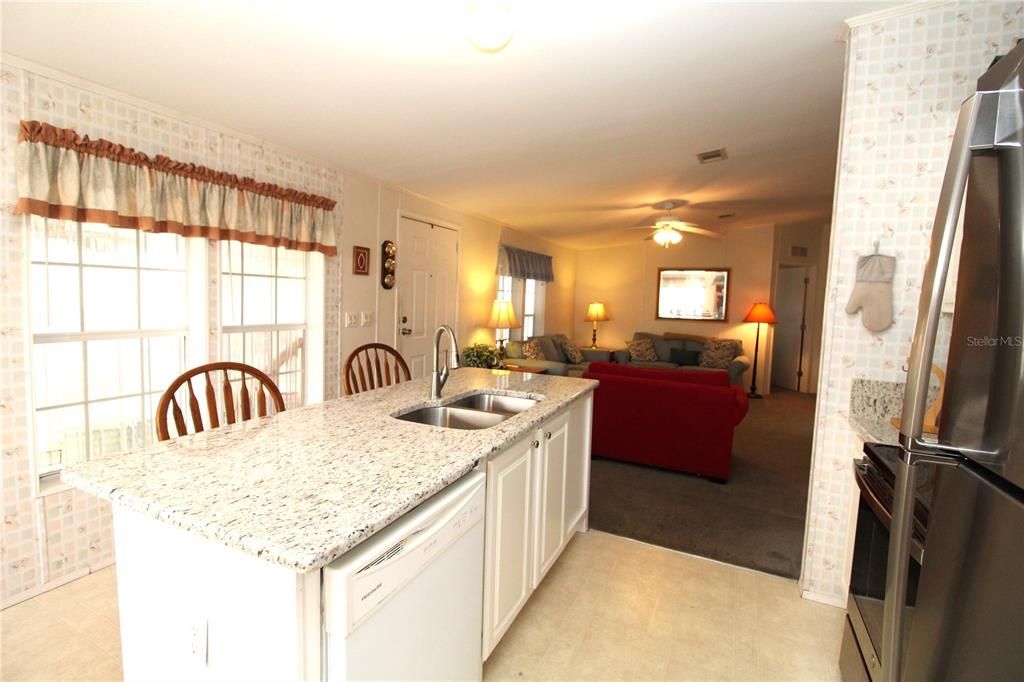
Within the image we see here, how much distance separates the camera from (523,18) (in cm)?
183

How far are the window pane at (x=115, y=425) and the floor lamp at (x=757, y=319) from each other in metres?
6.89

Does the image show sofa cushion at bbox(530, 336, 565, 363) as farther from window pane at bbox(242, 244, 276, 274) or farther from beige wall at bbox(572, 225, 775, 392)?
window pane at bbox(242, 244, 276, 274)

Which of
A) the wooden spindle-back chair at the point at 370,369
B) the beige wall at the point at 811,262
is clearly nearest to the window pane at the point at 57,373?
the wooden spindle-back chair at the point at 370,369

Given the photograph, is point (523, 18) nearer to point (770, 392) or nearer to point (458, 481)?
point (458, 481)

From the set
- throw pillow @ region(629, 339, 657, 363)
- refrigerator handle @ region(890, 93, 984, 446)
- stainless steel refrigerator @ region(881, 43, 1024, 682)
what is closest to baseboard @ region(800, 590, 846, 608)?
stainless steel refrigerator @ region(881, 43, 1024, 682)

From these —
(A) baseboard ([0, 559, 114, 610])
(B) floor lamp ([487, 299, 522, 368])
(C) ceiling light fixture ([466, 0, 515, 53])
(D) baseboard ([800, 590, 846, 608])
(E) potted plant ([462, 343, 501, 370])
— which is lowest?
(A) baseboard ([0, 559, 114, 610])

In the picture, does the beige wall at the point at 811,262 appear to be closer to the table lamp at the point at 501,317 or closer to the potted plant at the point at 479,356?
the table lamp at the point at 501,317

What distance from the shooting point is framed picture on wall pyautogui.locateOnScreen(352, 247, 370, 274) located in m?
3.83

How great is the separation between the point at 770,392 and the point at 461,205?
544cm

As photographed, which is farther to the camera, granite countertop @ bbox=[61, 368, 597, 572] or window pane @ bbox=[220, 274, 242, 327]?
window pane @ bbox=[220, 274, 242, 327]

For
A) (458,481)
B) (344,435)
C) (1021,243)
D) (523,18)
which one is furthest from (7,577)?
(1021,243)

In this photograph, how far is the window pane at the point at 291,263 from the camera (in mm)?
3393

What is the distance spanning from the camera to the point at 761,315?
680 centimetres

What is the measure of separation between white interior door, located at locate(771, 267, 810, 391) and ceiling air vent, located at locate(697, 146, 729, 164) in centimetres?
435
